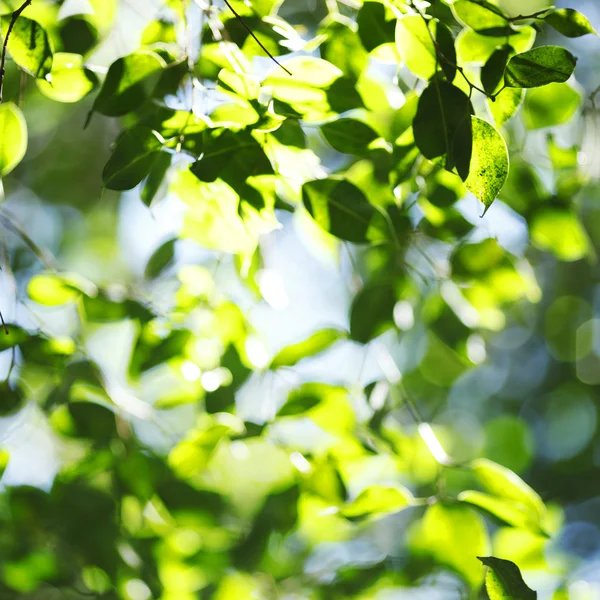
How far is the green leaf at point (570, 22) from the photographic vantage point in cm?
45

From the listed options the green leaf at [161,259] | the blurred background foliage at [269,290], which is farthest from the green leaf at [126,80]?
the green leaf at [161,259]

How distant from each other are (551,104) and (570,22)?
0.21 meters

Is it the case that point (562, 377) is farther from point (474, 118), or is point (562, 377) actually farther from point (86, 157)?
point (474, 118)

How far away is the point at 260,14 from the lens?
1.73 ft

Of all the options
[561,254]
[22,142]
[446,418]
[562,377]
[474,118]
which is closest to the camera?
[474,118]

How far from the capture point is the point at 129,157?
0.45 m

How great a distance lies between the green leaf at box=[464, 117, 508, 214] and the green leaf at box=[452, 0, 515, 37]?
0.30ft

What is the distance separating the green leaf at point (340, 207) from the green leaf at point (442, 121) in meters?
0.09

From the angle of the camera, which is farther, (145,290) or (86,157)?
(86,157)

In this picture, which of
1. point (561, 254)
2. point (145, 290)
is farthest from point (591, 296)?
point (145, 290)

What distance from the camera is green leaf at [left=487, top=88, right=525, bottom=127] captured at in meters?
0.45

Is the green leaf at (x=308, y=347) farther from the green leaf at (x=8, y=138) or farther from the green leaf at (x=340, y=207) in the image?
the green leaf at (x=8, y=138)

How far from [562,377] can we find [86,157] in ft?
8.07

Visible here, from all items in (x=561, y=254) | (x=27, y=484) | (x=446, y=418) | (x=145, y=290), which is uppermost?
(x=561, y=254)
